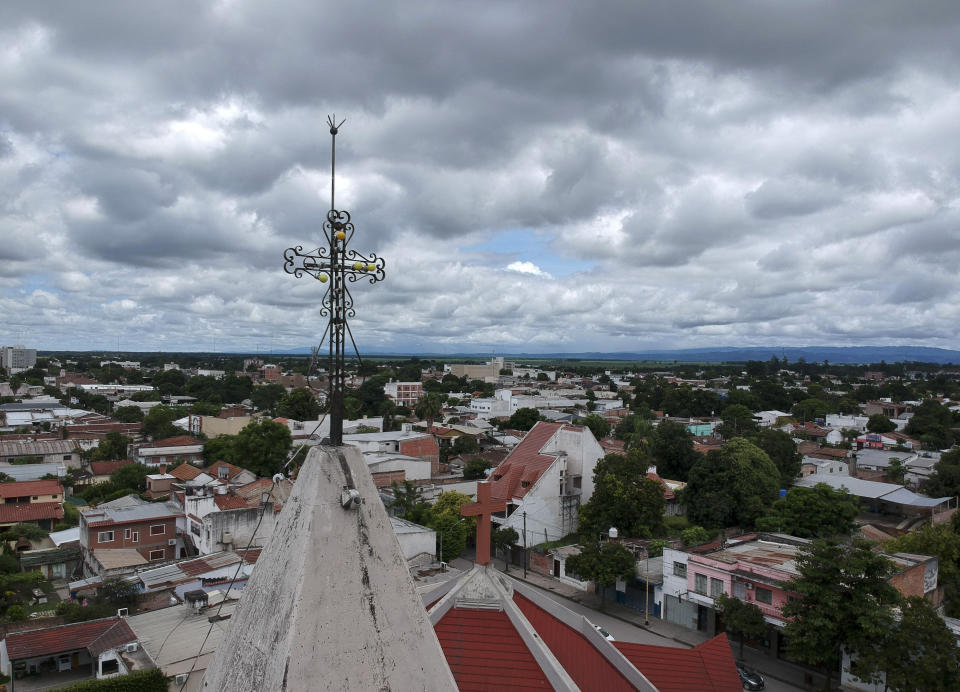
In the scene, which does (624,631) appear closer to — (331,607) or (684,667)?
(684,667)

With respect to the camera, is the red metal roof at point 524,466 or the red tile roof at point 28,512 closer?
the red metal roof at point 524,466

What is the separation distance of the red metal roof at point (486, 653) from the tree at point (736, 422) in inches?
2007

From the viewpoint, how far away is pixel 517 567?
2894 centimetres

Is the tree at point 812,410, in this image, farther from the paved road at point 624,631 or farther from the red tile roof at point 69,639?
the red tile roof at point 69,639

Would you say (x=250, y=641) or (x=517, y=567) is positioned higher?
(x=250, y=641)

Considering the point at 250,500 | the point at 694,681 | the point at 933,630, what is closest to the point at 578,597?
the point at 933,630

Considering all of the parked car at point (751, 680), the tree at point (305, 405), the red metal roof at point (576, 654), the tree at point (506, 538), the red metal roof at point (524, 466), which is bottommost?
the parked car at point (751, 680)

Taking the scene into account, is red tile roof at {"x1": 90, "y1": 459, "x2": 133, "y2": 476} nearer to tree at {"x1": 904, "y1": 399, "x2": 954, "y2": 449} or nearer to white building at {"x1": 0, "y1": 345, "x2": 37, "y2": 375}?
tree at {"x1": 904, "y1": 399, "x2": 954, "y2": 449}

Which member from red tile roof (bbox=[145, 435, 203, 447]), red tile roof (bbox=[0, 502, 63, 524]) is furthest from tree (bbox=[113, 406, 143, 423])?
red tile roof (bbox=[0, 502, 63, 524])

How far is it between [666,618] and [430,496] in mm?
14270

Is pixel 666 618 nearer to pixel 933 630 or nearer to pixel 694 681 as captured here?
pixel 933 630

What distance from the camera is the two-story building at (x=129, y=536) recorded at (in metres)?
24.9

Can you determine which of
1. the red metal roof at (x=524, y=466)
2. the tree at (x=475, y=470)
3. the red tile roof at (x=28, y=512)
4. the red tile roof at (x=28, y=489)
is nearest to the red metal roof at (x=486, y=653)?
the red metal roof at (x=524, y=466)

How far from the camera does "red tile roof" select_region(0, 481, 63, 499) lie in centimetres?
3275
